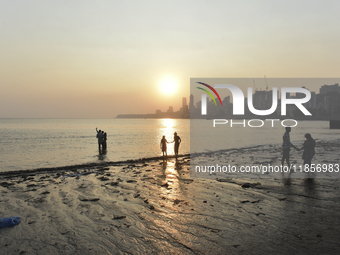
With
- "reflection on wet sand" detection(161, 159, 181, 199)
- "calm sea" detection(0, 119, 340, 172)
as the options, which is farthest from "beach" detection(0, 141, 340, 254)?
"calm sea" detection(0, 119, 340, 172)

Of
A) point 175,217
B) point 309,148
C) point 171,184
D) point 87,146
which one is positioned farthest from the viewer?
point 87,146

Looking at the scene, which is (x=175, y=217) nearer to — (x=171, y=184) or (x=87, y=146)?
(x=171, y=184)

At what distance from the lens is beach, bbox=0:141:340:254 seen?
5598mm

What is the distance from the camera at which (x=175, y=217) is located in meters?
7.27

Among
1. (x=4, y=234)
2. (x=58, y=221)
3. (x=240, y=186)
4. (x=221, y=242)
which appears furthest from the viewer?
(x=240, y=186)

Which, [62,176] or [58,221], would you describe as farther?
[62,176]

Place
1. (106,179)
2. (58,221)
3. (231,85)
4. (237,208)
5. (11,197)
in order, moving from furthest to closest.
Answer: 1. (231,85)
2. (106,179)
3. (11,197)
4. (237,208)
5. (58,221)

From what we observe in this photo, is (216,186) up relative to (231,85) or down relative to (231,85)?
down

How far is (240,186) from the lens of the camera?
1095cm

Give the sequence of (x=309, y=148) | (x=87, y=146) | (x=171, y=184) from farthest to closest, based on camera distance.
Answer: (x=87, y=146) → (x=309, y=148) → (x=171, y=184)

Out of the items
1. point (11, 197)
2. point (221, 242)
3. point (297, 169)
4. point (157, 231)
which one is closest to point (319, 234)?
point (221, 242)

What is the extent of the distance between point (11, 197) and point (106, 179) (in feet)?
14.4

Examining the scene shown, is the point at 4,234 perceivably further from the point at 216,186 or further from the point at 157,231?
the point at 216,186

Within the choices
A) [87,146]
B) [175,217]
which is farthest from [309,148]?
[87,146]
